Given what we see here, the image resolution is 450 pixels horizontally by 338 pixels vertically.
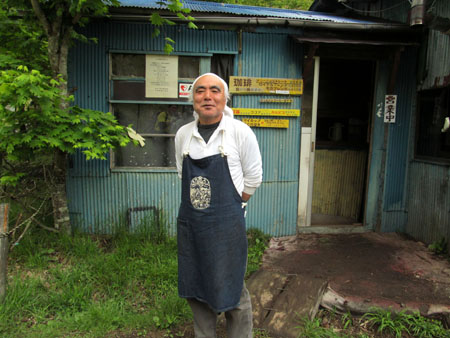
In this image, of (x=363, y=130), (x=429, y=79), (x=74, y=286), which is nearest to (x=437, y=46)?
(x=429, y=79)

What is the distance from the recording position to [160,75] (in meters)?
5.04

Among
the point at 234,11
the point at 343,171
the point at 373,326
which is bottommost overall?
the point at 373,326

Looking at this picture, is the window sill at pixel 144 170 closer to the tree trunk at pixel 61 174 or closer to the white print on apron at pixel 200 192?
the tree trunk at pixel 61 174

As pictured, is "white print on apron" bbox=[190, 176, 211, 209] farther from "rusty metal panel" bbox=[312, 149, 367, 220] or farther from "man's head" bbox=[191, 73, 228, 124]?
"rusty metal panel" bbox=[312, 149, 367, 220]

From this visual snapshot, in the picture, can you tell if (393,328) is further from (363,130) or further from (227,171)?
(363,130)

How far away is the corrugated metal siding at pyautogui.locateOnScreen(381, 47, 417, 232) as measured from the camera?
18.1 feet

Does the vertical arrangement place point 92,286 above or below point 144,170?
below

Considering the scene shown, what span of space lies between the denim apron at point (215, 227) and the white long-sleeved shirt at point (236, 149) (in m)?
0.05

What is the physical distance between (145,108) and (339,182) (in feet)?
12.3

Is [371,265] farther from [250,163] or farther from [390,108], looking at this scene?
[250,163]

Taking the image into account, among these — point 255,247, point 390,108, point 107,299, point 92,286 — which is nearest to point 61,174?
point 92,286

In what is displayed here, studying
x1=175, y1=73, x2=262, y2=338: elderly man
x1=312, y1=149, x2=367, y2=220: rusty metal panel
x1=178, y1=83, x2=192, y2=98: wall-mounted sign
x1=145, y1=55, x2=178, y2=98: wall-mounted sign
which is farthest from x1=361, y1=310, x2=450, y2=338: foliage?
x1=145, y1=55, x2=178, y2=98: wall-mounted sign

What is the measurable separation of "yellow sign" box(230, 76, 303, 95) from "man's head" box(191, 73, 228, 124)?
2.67 metres

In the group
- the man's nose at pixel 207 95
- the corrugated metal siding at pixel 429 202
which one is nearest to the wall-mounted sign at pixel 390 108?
the corrugated metal siding at pixel 429 202
